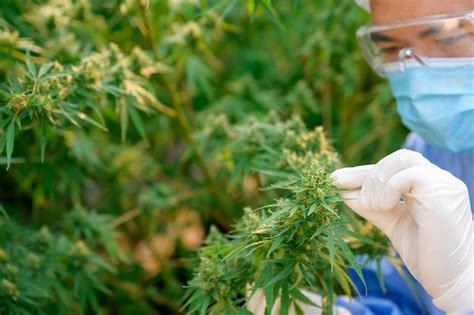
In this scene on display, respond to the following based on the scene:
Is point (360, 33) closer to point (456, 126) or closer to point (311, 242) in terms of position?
point (456, 126)

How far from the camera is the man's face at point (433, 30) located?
1.24 meters

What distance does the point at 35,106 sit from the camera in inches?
46.9

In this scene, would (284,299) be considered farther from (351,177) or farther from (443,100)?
(443,100)

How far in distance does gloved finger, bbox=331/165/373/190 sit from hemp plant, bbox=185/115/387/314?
1.0 inches

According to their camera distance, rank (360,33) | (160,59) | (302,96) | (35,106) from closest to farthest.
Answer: (35,106) < (360,33) < (160,59) < (302,96)

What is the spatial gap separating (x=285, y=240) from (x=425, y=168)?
237mm

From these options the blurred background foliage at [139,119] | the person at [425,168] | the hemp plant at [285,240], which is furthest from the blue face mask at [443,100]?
the blurred background foliage at [139,119]

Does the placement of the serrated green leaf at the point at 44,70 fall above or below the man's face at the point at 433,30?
above

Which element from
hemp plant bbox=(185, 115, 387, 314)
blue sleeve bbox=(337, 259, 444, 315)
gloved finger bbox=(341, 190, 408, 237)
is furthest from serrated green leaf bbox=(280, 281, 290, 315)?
blue sleeve bbox=(337, 259, 444, 315)

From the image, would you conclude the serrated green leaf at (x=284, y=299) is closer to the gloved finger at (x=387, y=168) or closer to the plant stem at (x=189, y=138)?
the gloved finger at (x=387, y=168)

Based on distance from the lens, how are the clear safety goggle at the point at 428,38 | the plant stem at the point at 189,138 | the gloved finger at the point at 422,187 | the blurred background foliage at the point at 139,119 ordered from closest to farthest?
1. the gloved finger at the point at 422,187
2. the clear safety goggle at the point at 428,38
3. the blurred background foliage at the point at 139,119
4. the plant stem at the point at 189,138

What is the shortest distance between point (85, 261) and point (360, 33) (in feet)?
2.53

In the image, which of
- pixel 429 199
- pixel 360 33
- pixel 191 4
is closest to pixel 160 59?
pixel 191 4

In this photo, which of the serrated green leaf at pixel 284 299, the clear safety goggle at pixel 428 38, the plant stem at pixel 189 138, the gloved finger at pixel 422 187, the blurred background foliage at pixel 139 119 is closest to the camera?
the gloved finger at pixel 422 187
